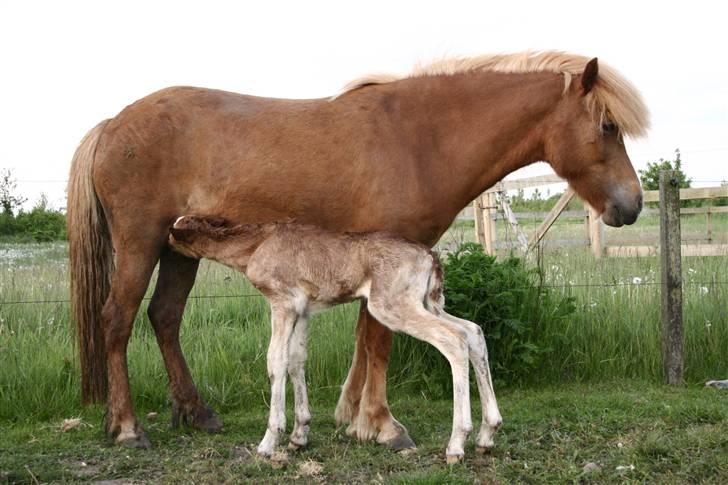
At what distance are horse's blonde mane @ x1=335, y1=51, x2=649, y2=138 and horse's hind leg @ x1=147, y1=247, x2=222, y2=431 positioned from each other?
1907mm

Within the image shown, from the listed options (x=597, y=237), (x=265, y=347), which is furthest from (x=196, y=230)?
(x=597, y=237)

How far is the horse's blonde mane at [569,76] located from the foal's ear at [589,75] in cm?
4

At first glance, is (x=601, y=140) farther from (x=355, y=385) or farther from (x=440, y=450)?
(x=355, y=385)

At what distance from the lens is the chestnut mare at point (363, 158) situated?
16.7 feet

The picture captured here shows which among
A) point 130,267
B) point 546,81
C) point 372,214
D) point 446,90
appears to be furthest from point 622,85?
point 130,267

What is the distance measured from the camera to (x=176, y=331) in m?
5.78

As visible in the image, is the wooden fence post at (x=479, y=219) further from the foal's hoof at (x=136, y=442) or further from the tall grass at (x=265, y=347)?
the foal's hoof at (x=136, y=442)

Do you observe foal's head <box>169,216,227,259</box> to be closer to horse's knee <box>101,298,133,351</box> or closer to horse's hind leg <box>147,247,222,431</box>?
horse's hind leg <box>147,247,222,431</box>

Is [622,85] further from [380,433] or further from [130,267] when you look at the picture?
[130,267]

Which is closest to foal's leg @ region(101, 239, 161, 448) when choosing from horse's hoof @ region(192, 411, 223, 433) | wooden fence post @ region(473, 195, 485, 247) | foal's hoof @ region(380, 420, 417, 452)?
horse's hoof @ region(192, 411, 223, 433)

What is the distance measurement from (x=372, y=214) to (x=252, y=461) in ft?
5.98

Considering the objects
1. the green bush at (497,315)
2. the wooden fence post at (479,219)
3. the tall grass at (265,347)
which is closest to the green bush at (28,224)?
the tall grass at (265,347)

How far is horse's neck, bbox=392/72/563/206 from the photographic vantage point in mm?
5180

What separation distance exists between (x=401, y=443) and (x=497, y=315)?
7.00 ft
